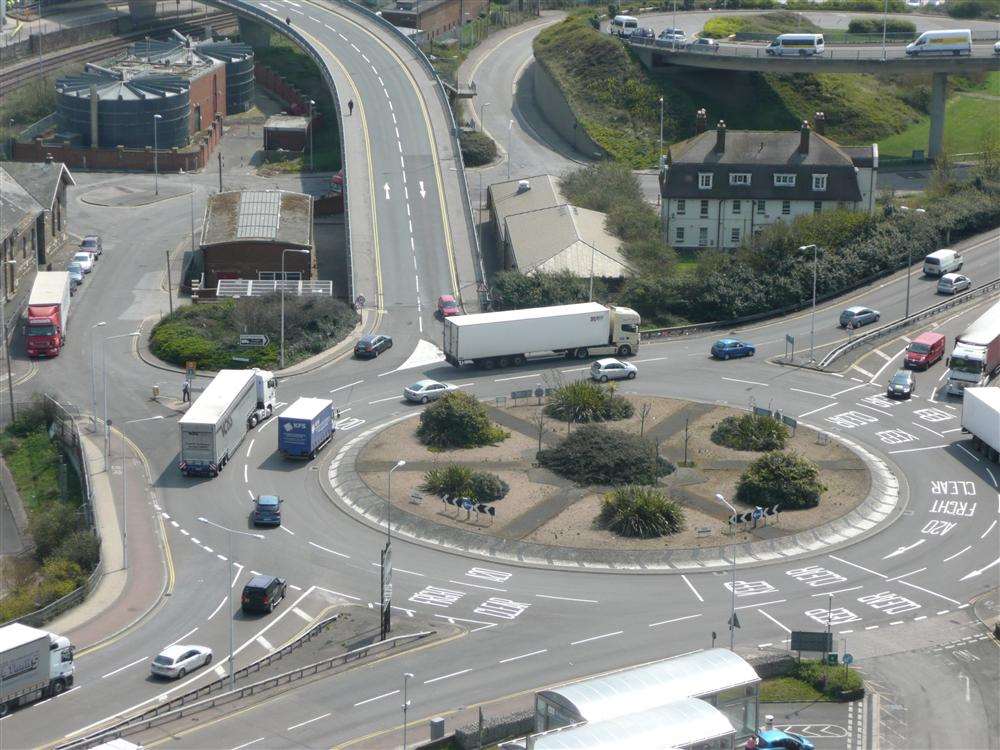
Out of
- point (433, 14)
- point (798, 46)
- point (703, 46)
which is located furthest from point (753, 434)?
point (433, 14)

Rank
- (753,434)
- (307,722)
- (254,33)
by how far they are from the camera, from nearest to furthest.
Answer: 1. (307,722)
2. (753,434)
3. (254,33)

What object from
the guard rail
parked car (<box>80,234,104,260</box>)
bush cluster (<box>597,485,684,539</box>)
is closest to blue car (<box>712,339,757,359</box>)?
the guard rail

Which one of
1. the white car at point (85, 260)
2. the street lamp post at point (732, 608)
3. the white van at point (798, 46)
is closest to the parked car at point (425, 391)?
the street lamp post at point (732, 608)

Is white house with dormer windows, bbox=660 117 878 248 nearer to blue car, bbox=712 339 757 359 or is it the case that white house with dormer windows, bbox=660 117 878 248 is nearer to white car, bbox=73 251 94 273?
blue car, bbox=712 339 757 359

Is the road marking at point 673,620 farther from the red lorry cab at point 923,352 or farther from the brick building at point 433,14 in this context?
the brick building at point 433,14

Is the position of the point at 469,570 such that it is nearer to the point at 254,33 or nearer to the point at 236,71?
the point at 236,71

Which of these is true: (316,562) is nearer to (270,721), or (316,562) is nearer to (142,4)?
(270,721)
